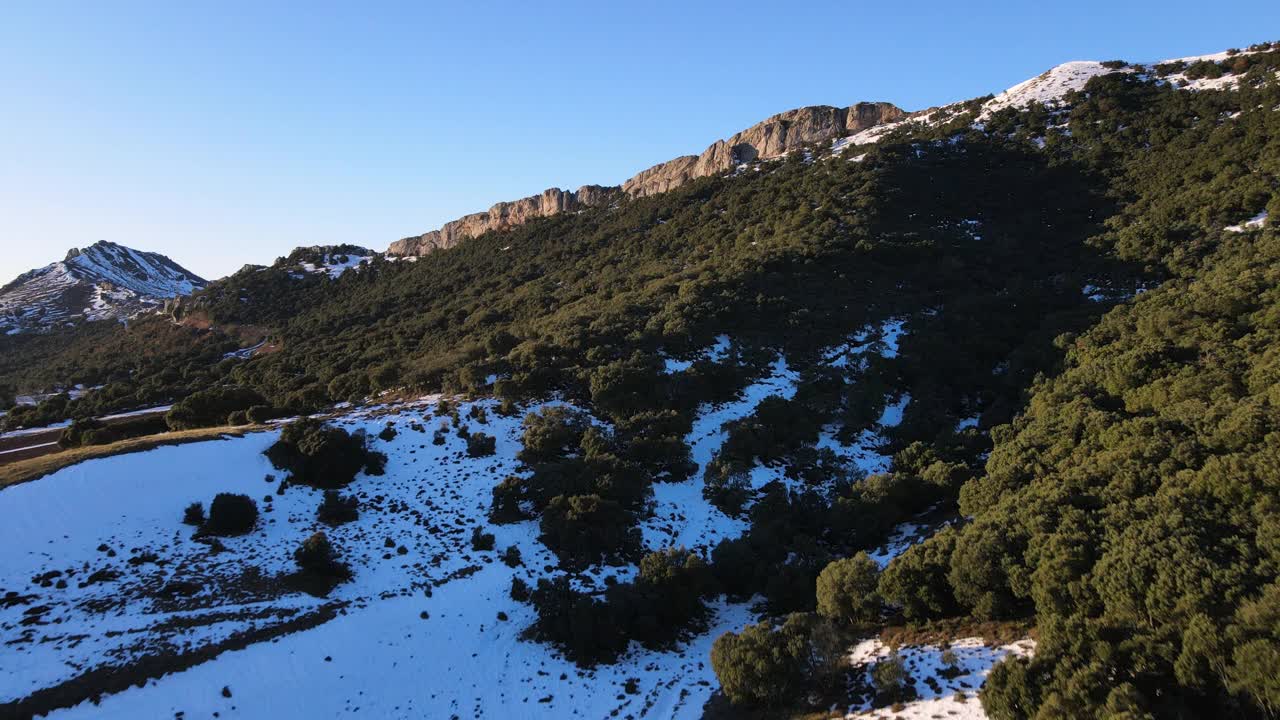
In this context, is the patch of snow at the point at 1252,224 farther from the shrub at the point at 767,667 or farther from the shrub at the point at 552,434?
the shrub at the point at 767,667

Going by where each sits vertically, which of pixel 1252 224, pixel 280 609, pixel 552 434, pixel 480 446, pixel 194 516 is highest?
pixel 1252 224

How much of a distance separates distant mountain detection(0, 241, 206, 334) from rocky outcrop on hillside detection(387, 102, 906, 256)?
58.3 metres

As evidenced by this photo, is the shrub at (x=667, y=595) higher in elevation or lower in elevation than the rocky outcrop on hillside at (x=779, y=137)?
lower

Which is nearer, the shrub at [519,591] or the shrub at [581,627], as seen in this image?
the shrub at [581,627]

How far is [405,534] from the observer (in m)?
22.8

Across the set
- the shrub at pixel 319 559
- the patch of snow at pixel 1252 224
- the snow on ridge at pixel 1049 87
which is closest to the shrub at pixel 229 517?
the shrub at pixel 319 559

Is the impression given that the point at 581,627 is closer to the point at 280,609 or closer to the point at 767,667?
the point at 767,667

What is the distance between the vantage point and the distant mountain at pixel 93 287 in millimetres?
96812

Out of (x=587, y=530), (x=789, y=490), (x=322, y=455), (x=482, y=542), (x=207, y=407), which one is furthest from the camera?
(x=207, y=407)

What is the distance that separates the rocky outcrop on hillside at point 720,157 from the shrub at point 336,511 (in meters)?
75.3

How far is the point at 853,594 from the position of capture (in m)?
16.8

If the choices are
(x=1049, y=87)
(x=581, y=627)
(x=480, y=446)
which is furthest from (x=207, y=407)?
(x=1049, y=87)

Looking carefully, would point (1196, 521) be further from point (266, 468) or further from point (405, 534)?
point (266, 468)

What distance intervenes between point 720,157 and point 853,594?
279 feet
